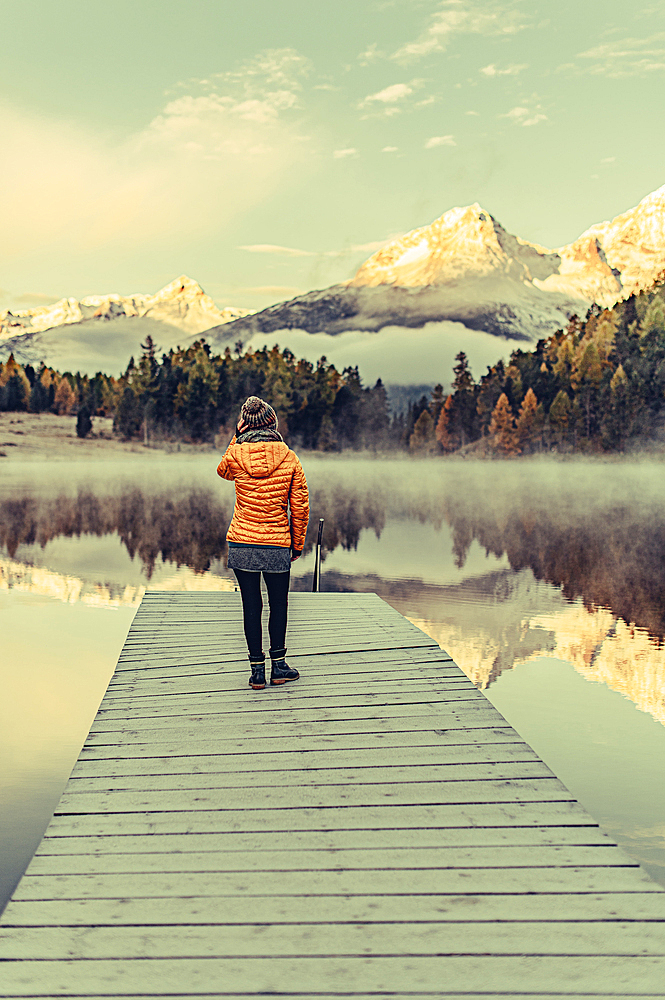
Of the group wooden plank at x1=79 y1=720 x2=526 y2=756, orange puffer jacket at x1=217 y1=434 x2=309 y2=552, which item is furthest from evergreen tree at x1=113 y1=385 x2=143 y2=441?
wooden plank at x1=79 y1=720 x2=526 y2=756

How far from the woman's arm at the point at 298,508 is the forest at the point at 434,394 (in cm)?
11199

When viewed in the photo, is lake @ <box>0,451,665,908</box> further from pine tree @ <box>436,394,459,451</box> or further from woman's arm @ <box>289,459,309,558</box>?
pine tree @ <box>436,394,459,451</box>

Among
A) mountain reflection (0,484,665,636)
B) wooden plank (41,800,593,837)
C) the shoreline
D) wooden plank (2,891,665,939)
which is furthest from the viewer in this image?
the shoreline

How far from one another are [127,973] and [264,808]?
1692mm

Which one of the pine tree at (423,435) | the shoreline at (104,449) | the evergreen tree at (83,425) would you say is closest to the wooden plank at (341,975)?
the shoreline at (104,449)

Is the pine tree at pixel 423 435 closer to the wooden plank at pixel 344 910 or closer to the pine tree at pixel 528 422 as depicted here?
the pine tree at pixel 528 422

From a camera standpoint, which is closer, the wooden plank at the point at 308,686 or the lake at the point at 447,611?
the wooden plank at the point at 308,686

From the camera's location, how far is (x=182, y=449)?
147m

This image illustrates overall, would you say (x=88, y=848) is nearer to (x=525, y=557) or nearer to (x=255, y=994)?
(x=255, y=994)

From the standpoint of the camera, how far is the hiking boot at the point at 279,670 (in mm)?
7949

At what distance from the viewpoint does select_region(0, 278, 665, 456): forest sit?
117 m

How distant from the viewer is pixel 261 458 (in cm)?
733

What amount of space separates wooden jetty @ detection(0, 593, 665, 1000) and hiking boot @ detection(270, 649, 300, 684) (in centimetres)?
63

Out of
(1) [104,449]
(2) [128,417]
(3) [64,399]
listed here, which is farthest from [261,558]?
(3) [64,399]
